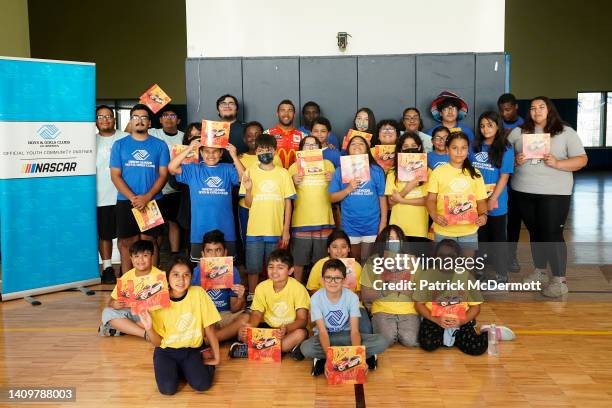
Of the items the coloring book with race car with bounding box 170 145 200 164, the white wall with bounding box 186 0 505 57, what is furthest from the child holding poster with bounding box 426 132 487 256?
the white wall with bounding box 186 0 505 57

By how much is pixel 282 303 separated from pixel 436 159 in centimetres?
213

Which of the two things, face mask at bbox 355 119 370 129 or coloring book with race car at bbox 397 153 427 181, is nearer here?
coloring book with race car at bbox 397 153 427 181

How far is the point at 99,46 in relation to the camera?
17.2m

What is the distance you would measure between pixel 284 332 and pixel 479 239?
8.32 feet

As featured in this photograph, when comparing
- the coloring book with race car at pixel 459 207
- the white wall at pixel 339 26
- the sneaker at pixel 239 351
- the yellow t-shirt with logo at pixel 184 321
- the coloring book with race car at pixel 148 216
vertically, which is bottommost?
the sneaker at pixel 239 351

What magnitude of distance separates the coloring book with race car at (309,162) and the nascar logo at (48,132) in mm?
2485

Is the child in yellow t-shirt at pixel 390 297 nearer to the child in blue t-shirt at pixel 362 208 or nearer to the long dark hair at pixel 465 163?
the child in blue t-shirt at pixel 362 208

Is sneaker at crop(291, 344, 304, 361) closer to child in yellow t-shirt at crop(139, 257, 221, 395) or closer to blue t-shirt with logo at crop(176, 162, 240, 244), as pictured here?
child in yellow t-shirt at crop(139, 257, 221, 395)

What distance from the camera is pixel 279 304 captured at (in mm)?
→ 4480

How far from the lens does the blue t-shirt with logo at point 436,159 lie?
5.63m

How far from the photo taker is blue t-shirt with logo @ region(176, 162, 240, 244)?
5.41 meters

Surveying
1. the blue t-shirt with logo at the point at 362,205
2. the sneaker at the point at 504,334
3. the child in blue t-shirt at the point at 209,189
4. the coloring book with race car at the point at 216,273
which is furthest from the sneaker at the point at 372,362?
the child in blue t-shirt at the point at 209,189

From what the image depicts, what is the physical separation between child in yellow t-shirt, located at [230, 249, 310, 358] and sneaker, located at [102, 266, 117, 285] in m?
2.59

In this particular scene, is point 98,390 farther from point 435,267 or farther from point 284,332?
point 435,267
